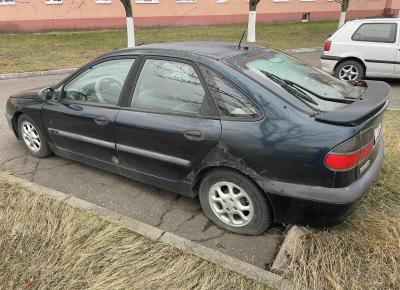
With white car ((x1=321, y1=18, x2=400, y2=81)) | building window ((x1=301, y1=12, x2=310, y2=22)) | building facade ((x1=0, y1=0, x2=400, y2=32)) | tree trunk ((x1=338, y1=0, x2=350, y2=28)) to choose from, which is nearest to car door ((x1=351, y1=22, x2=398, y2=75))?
white car ((x1=321, y1=18, x2=400, y2=81))

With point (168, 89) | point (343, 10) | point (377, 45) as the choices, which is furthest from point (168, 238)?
point (343, 10)

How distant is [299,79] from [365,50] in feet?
19.9

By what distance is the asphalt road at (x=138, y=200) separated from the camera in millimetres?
3055

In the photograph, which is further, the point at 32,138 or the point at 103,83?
the point at 32,138

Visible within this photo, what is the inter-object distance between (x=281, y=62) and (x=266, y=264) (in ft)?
6.04

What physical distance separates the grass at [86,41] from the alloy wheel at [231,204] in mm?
10007

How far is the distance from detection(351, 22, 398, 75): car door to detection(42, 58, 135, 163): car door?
6560 millimetres

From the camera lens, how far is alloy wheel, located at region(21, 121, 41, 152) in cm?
470

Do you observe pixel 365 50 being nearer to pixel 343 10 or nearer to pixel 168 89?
pixel 168 89

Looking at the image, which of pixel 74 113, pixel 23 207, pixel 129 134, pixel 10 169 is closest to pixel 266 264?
pixel 129 134

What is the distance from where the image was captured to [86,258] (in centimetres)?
285

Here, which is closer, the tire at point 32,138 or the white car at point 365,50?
the tire at point 32,138

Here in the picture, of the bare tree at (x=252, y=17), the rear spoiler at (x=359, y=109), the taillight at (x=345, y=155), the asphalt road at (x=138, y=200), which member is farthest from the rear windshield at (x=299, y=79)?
the bare tree at (x=252, y=17)

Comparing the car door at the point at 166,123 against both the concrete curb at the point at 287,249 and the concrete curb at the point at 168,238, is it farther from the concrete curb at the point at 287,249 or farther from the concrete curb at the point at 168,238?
the concrete curb at the point at 287,249
